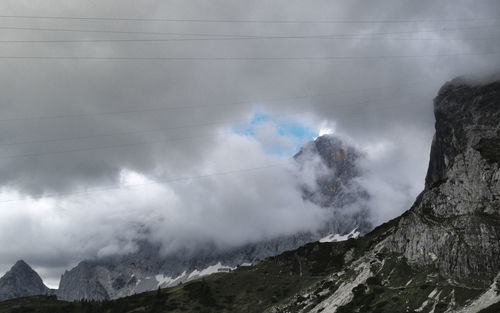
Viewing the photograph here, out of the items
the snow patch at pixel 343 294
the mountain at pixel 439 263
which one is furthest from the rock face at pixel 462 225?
the snow patch at pixel 343 294

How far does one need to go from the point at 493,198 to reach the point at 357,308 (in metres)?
58.8

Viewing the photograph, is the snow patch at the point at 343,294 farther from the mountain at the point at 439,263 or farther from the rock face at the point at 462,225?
the rock face at the point at 462,225

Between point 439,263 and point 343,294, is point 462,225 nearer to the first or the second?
point 439,263

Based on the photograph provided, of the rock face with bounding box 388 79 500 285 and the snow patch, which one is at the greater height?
the rock face with bounding box 388 79 500 285

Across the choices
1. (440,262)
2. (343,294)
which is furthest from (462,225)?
(343,294)

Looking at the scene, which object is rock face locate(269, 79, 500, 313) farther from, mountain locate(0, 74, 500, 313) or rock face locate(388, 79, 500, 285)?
mountain locate(0, 74, 500, 313)

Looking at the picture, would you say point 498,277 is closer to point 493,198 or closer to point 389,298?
point 389,298

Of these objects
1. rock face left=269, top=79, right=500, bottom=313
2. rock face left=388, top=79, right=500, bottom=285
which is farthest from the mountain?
rock face left=269, top=79, right=500, bottom=313

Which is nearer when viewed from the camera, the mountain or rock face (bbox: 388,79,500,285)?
the mountain

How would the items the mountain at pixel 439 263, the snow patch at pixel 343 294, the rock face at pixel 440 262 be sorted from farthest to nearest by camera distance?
the snow patch at pixel 343 294, the rock face at pixel 440 262, the mountain at pixel 439 263

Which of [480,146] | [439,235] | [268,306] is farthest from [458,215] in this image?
[268,306]

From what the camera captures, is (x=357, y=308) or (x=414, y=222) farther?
(x=414, y=222)

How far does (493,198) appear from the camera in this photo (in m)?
138

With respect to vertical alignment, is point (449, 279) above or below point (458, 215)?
below
